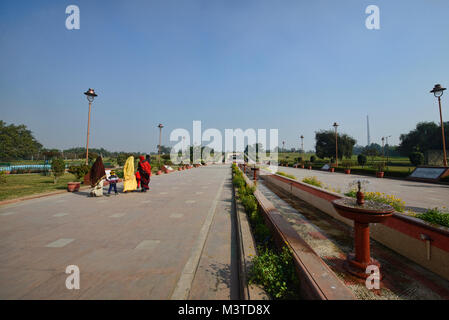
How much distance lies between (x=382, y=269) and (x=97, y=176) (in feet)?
32.2

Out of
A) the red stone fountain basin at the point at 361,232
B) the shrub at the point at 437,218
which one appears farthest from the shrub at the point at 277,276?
the shrub at the point at 437,218

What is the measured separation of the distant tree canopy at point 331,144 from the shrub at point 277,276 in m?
44.2

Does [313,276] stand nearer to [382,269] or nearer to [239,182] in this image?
[382,269]

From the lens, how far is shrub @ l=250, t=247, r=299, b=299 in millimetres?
2216

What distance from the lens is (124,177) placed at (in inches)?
379

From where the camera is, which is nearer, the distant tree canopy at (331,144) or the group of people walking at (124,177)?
the group of people walking at (124,177)

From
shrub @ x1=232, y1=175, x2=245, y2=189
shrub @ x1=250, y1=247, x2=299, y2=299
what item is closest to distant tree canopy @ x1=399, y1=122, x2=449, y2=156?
shrub @ x1=232, y1=175, x2=245, y2=189

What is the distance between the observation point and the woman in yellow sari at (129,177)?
9.44 m

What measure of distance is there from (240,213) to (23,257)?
4.55m

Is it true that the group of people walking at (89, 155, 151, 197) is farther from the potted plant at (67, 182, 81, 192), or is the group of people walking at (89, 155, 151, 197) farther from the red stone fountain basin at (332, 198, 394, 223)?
the red stone fountain basin at (332, 198, 394, 223)

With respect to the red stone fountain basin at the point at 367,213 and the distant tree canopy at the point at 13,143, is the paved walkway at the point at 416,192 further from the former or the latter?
the distant tree canopy at the point at 13,143

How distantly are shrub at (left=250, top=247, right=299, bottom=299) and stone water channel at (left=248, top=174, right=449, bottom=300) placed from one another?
75 centimetres

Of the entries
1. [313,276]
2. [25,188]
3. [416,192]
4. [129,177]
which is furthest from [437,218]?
[25,188]
